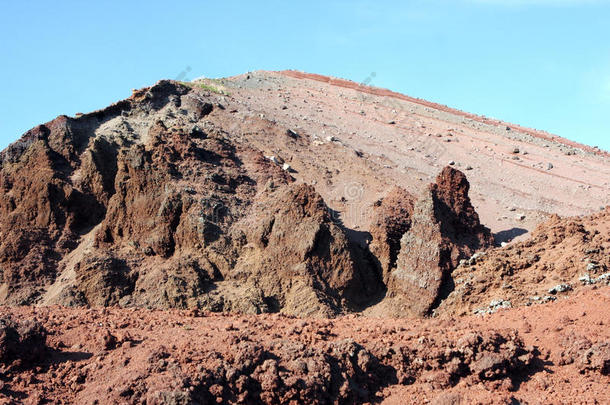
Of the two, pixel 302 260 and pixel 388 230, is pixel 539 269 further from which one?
pixel 302 260

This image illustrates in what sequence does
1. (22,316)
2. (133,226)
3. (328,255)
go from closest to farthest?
(22,316) → (328,255) → (133,226)

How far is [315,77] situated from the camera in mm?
42031

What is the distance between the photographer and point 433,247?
1470 cm

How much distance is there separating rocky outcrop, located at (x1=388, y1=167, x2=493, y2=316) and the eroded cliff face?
3 cm

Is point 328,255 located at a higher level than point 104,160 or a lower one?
lower

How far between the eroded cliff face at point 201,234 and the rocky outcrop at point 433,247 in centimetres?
3

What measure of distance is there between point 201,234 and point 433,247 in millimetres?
5592

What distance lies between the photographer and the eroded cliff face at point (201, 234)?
14.6 meters

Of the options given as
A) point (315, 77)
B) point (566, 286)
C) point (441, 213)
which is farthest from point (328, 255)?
point (315, 77)

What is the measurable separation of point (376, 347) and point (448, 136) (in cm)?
2335

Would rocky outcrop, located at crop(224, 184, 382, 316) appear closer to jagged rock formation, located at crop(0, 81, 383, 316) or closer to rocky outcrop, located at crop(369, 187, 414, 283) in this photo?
jagged rock formation, located at crop(0, 81, 383, 316)

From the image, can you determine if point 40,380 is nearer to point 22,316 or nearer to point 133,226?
point 22,316

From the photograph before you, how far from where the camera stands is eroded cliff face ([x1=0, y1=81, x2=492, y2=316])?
1462 cm

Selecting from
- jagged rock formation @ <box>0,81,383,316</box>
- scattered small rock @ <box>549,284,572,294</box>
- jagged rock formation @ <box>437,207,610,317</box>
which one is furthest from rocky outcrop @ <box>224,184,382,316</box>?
scattered small rock @ <box>549,284,572,294</box>
